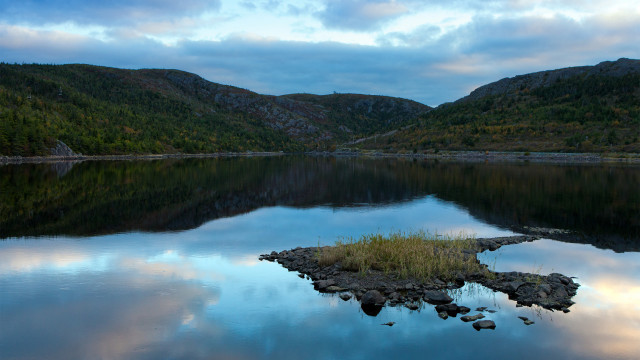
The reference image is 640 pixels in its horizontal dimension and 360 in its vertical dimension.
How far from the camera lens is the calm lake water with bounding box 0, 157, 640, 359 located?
34.5 ft

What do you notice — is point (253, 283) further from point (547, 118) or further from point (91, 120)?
point (547, 118)

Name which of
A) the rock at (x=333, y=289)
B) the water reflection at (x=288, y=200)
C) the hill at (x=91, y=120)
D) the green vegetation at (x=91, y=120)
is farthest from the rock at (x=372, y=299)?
the hill at (x=91, y=120)

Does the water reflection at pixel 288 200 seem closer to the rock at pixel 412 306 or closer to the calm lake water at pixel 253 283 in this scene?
the calm lake water at pixel 253 283

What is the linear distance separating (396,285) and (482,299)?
268 centimetres

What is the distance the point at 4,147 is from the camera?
283 ft

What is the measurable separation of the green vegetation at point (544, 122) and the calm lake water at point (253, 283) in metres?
87.7

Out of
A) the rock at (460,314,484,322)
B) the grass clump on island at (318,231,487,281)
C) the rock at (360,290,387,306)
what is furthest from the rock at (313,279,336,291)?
the rock at (460,314,484,322)

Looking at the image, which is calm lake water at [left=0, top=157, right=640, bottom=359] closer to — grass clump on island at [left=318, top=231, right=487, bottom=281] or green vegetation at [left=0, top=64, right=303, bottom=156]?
grass clump on island at [left=318, top=231, right=487, bottom=281]

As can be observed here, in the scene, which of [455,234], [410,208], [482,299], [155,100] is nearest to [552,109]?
[410,208]

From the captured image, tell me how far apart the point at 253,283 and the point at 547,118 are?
5494 inches

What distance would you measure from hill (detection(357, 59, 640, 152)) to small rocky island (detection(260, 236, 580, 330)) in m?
107

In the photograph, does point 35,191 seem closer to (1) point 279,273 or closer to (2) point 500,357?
(1) point 279,273

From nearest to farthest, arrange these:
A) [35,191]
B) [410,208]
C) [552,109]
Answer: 1. [410,208]
2. [35,191]
3. [552,109]

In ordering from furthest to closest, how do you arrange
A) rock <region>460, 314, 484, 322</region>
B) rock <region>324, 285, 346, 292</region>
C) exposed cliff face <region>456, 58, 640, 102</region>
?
exposed cliff face <region>456, 58, 640, 102</region> → rock <region>324, 285, 346, 292</region> → rock <region>460, 314, 484, 322</region>
